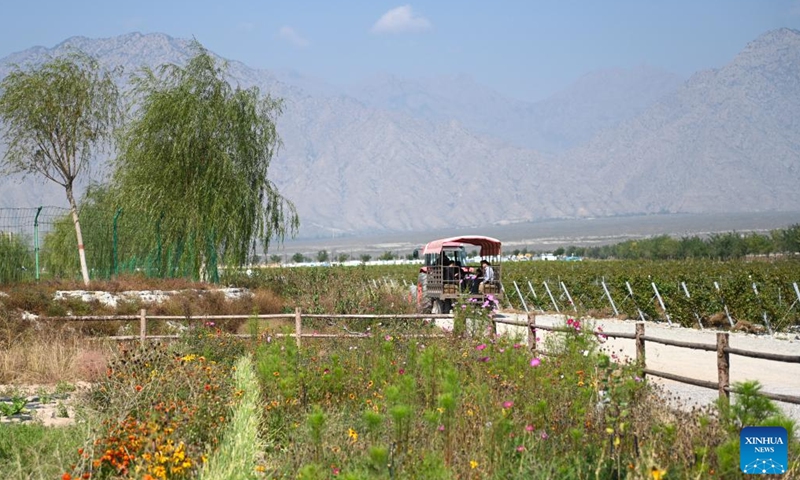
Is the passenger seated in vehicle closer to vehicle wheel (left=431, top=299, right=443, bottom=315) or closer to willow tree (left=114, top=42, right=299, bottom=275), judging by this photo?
vehicle wheel (left=431, top=299, right=443, bottom=315)

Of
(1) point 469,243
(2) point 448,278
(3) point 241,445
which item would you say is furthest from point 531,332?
(1) point 469,243

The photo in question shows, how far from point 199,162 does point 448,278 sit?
323 inches

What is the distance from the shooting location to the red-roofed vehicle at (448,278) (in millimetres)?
27406

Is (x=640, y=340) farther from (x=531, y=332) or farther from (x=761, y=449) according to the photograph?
(x=761, y=449)

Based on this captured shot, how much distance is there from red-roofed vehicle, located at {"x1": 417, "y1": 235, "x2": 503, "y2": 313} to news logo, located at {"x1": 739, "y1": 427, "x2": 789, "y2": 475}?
2067cm

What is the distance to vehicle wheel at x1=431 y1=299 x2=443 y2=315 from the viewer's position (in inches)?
1100

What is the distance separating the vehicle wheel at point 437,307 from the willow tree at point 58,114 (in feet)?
33.9

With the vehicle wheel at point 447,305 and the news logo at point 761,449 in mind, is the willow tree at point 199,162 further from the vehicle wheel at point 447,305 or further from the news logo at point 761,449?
the news logo at point 761,449

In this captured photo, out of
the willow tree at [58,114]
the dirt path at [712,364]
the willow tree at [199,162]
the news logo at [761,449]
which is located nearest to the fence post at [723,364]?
the dirt path at [712,364]

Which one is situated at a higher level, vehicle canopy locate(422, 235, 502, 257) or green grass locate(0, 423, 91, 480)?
vehicle canopy locate(422, 235, 502, 257)

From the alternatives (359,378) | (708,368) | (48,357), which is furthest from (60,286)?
(708,368)

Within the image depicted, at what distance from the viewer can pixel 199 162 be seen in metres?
28.2

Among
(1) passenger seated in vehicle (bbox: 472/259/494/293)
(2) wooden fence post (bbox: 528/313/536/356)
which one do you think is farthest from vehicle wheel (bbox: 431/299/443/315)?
(2) wooden fence post (bbox: 528/313/536/356)

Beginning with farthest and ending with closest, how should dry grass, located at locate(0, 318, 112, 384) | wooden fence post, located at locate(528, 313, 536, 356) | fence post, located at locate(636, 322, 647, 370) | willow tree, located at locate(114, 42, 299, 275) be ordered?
1. willow tree, located at locate(114, 42, 299, 275)
2. wooden fence post, located at locate(528, 313, 536, 356)
3. dry grass, located at locate(0, 318, 112, 384)
4. fence post, located at locate(636, 322, 647, 370)
